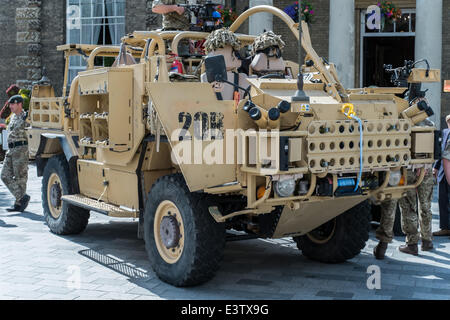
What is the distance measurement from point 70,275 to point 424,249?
13.3ft

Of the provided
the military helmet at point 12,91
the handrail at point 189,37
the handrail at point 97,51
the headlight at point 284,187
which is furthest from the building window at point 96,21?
the headlight at point 284,187

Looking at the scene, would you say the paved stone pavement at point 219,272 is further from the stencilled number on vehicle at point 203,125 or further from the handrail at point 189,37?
the handrail at point 189,37

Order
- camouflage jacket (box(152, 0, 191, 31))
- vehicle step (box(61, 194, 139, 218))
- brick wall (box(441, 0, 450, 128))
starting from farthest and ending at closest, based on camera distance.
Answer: brick wall (box(441, 0, 450, 128)) → camouflage jacket (box(152, 0, 191, 31)) → vehicle step (box(61, 194, 139, 218))

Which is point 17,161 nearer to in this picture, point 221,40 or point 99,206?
point 99,206

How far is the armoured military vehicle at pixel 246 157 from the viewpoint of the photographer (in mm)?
5457

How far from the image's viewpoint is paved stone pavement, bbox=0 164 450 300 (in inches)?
234

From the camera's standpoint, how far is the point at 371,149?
18.7ft

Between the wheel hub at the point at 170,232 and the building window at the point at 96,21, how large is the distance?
16.0 metres

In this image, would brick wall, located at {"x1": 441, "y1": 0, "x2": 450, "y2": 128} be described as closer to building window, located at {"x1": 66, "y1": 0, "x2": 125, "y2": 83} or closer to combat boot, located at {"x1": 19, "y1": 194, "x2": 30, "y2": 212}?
building window, located at {"x1": 66, "y1": 0, "x2": 125, "y2": 83}

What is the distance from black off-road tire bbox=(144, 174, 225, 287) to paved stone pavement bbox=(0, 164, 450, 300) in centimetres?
15

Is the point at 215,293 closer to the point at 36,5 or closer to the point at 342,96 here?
the point at 342,96

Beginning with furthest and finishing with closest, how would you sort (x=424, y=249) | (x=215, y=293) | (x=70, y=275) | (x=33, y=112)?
1. (x=33, y=112)
2. (x=424, y=249)
3. (x=70, y=275)
4. (x=215, y=293)

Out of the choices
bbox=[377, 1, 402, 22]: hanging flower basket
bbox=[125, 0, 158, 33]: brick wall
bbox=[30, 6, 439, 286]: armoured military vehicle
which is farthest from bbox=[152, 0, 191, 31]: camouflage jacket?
bbox=[125, 0, 158, 33]: brick wall

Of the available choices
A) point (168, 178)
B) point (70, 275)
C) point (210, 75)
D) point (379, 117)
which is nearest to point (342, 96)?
point (379, 117)
